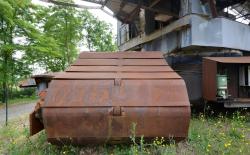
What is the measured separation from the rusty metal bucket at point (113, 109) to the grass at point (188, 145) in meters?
0.33

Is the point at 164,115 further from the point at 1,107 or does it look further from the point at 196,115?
the point at 1,107

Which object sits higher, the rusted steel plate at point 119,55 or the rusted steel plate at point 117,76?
the rusted steel plate at point 119,55

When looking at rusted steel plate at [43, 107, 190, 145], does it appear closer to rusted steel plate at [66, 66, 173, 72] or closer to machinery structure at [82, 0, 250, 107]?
rusted steel plate at [66, 66, 173, 72]

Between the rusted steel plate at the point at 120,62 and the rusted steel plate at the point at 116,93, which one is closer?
the rusted steel plate at the point at 116,93

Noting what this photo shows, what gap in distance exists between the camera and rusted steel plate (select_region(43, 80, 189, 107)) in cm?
581

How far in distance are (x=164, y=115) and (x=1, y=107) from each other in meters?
22.6

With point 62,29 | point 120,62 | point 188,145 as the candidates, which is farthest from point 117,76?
point 62,29

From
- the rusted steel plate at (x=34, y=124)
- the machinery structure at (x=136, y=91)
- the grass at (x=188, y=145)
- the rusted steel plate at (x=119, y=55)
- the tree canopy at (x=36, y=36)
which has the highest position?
the tree canopy at (x=36, y=36)

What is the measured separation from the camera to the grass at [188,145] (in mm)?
6383

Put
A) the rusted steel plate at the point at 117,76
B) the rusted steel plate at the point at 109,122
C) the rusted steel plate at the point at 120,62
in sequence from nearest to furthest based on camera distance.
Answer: the rusted steel plate at the point at 109,122
the rusted steel plate at the point at 117,76
the rusted steel plate at the point at 120,62

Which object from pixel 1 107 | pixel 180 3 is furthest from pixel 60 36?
pixel 180 3

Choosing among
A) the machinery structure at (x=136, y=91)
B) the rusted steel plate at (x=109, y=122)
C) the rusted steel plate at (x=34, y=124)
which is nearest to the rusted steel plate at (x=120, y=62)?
the machinery structure at (x=136, y=91)

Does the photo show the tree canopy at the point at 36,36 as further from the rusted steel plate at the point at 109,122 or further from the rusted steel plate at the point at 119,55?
the rusted steel plate at the point at 109,122

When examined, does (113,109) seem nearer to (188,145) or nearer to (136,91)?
(136,91)
